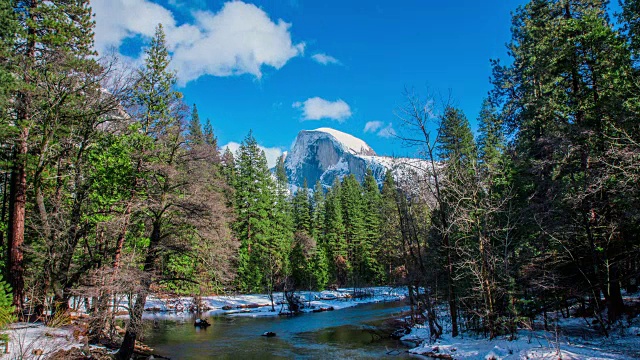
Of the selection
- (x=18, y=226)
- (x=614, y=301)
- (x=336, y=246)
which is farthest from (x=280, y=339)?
(x=336, y=246)

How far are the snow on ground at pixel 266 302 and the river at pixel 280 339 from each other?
361cm

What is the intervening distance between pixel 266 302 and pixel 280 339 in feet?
65.9

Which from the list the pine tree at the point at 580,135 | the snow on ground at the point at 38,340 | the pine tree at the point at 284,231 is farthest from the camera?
the pine tree at the point at 284,231

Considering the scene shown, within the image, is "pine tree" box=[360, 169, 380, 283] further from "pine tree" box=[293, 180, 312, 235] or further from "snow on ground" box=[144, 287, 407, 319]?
"pine tree" box=[293, 180, 312, 235]

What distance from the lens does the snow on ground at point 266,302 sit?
116 ft

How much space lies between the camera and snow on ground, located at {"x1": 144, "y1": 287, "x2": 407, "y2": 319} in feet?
116

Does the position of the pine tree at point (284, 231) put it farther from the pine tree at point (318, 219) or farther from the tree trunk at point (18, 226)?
the tree trunk at point (18, 226)

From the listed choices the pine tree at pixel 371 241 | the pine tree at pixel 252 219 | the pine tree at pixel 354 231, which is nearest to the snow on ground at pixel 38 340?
the pine tree at pixel 252 219

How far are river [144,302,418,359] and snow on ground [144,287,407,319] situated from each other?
3610mm

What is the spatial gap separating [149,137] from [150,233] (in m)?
4.52

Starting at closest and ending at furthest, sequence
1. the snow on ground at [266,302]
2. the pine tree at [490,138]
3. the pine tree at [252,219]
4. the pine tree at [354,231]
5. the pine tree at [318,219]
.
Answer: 1. the pine tree at [490,138]
2. the snow on ground at [266,302]
3. the pine tree at [252,219]
4. the pine tree at [354,231]
5. the pine tree at [318,219]

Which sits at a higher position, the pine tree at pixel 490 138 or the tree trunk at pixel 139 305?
the pine tree at pixel 490 138

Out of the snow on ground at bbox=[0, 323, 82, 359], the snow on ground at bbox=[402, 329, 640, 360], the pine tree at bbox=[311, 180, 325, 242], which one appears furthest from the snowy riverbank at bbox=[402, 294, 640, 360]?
the pine tree at bbox=[311, 180, 325, 242]

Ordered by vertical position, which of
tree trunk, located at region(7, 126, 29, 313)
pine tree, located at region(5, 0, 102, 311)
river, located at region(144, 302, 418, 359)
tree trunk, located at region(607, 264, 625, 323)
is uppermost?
pine tree, located at region(5, 0, 102, 311)
